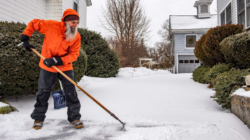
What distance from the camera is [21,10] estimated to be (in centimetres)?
Result: 750

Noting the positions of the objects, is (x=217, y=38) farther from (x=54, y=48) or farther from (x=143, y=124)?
(x=54, y=48)

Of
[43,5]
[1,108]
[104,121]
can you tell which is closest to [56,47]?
[104,121]

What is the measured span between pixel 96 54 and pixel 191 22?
13.3 metres

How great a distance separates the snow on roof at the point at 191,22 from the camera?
58.0 ft

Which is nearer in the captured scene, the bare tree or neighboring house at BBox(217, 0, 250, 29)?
neighboring house at BBox(217, 0, 250, 29)

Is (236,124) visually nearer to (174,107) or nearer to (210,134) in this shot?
(210,134)

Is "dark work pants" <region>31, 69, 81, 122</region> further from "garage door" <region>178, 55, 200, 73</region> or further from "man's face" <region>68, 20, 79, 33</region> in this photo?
"garage door" <region>178, 55, 200, 73</region>

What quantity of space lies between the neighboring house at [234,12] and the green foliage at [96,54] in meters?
6.59

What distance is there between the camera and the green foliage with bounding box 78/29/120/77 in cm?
882

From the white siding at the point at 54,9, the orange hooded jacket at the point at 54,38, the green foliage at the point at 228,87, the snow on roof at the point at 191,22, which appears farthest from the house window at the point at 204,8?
the orange hooded jacket at the point at 54,38

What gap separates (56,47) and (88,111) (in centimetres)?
171

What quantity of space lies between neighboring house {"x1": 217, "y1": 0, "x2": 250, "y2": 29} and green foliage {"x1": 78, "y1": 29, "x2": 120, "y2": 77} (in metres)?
6.59

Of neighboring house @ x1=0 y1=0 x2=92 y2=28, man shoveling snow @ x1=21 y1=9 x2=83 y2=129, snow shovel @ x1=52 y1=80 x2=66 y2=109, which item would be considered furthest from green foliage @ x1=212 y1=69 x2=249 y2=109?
neighboring house @ x1=0 y1=0 x2=92 y2=28

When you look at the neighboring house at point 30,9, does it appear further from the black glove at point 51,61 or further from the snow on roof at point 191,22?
the snow on roof at point 191,22
